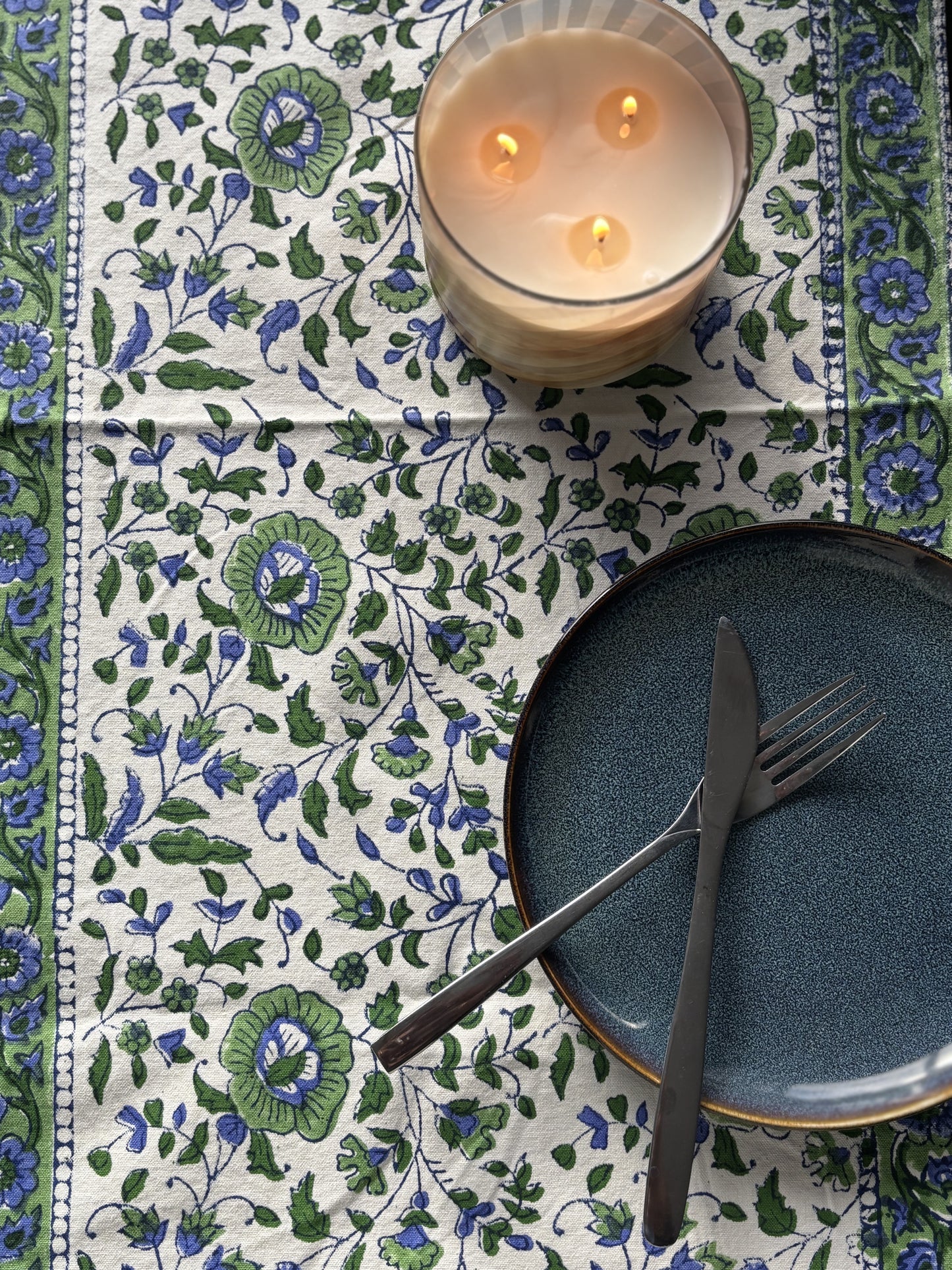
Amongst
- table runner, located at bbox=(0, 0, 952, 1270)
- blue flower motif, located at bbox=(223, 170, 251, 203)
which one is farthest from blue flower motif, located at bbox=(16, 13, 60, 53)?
blue flower motif, located at bbox=(223, 170, 251, 203)

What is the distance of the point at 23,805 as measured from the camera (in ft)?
1.77

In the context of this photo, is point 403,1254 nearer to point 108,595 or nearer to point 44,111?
point 108,595

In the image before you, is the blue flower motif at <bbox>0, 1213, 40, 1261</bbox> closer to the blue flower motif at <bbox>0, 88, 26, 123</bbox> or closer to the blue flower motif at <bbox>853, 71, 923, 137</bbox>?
the blue flower motif at <bbox>0, 88, 26, 123</bbox>

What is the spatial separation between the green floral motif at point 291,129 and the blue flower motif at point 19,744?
29 centimetres

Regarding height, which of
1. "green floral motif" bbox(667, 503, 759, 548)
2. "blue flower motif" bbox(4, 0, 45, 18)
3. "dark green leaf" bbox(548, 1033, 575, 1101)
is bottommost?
"dark green leaf" bbox(548, 1033, 575, 1101)

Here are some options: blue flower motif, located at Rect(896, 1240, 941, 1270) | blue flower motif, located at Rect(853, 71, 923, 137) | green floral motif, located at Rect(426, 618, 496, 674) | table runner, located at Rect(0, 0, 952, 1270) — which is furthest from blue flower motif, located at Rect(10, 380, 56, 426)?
blue flower motif, located at Rect(896, 1240, 941, 1270)

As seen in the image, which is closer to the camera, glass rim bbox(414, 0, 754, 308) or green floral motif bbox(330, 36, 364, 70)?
glass rim bbox(414, 0, 754, 308)

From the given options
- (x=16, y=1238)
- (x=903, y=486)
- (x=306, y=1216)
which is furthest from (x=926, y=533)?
(x=16, y=1238)

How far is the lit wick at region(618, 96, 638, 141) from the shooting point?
0.46 meters

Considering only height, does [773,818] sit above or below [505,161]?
below

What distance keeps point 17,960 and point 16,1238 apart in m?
0.13

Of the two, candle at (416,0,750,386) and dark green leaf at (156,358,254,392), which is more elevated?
candle at (416,0,750,386)

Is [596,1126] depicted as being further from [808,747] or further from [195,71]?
[195,71]

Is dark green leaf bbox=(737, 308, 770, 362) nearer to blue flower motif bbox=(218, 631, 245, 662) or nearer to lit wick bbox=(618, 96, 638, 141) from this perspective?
lit wick bbox=(618, 96, 638, 141)
